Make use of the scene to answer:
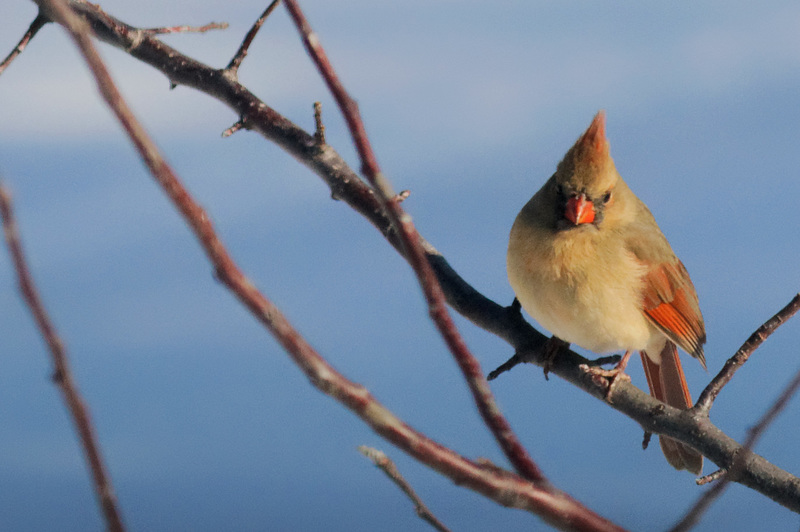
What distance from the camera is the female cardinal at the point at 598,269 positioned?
2748mm

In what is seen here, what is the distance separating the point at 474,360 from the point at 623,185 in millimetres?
2361

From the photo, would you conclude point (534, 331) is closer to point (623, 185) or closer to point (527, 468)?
point (623, 185)

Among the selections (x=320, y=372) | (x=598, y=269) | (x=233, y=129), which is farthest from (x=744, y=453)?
(x=233, y=129)

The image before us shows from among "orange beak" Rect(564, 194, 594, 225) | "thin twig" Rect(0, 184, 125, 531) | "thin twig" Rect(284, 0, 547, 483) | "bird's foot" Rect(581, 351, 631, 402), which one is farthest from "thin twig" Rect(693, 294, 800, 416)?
"thin twig" Rect(0, 184, 125, 531)

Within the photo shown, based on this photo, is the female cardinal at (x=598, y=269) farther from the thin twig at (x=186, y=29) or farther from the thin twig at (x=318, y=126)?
the thin twig at (x=186, y=29)

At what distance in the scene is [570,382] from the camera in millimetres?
2666

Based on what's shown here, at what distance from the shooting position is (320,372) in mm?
747

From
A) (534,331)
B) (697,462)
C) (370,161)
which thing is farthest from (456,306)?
(370,161)

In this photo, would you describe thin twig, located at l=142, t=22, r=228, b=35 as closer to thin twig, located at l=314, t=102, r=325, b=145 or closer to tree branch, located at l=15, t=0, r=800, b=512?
tree branch, located at l=15, t=0, r=800, b=512

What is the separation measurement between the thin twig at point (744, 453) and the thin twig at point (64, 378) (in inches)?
21.5

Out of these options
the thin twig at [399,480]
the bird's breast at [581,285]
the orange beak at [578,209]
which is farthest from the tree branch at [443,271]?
the thin twig at [399,480]

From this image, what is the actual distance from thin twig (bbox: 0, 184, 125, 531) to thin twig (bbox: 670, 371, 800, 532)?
1.79ft

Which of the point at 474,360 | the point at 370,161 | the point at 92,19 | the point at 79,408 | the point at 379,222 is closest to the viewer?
the point at 79,408

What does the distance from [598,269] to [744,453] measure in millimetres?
1989
